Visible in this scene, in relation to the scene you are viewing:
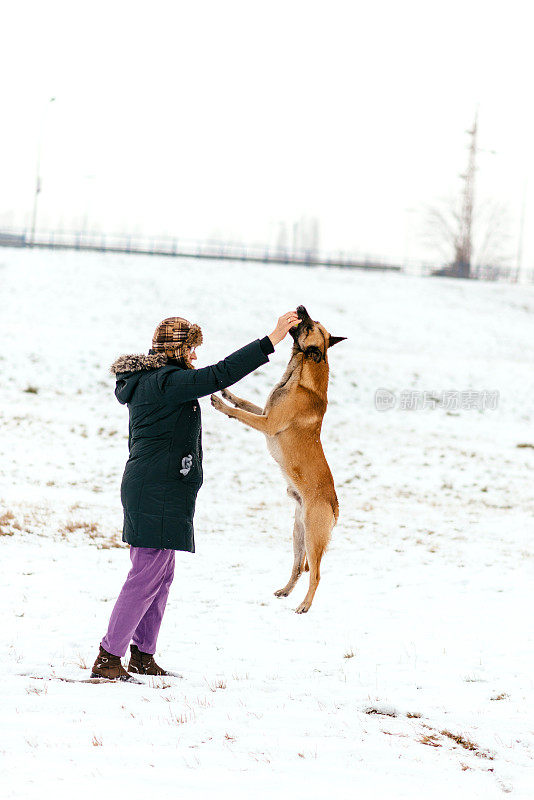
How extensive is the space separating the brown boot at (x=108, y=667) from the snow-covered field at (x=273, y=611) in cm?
20

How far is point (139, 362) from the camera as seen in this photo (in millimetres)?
4395

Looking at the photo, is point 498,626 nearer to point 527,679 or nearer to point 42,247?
point 527,679

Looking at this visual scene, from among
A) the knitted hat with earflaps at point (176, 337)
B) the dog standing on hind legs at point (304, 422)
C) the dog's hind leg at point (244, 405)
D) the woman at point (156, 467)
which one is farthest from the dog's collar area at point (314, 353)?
the knitted hat with earflaps at point (176, 337)

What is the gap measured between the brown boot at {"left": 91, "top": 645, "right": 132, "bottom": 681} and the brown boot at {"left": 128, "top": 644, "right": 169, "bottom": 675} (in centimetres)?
25

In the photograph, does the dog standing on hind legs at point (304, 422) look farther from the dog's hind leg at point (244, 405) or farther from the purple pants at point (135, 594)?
the purple pants at point (135, 594)

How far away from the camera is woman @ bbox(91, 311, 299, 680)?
14.1ft

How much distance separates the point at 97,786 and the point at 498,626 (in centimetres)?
447

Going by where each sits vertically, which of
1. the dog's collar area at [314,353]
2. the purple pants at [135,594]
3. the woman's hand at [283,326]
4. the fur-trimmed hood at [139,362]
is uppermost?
the woman's hand at [283,326]

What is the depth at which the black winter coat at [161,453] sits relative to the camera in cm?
427

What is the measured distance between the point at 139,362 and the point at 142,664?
196 cm

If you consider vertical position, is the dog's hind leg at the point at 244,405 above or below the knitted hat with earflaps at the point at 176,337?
below

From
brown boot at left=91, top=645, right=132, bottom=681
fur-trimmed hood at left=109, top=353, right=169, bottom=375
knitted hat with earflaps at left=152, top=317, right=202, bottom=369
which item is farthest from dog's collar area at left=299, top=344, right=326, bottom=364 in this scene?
brown boot at left=91, top=645, right=132, bottom=681

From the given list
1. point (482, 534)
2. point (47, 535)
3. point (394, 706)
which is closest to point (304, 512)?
point (394, 706)

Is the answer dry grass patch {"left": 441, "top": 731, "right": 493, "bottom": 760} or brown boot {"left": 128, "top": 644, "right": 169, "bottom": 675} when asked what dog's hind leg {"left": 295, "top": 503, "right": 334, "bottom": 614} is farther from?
dry grass patch {"left": 441, "top": 731, "right": 493, "bottom": 760}
